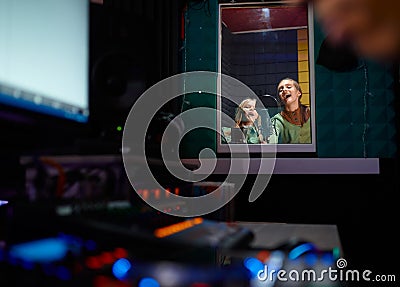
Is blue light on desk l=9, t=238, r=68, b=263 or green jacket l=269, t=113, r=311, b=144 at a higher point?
green jacket l=269, t=113, r=311, b=144

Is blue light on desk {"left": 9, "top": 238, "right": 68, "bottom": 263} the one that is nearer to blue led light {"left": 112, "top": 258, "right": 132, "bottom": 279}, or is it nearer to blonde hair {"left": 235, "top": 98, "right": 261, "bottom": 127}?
blue led light {"left": 112, "top": 258, "right": 132, "bottom": 279}

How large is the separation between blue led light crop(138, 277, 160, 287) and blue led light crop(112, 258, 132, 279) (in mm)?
25

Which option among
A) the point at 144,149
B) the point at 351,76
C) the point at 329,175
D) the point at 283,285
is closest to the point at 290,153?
the point at 329,175

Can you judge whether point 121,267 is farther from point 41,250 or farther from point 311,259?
point 311,259

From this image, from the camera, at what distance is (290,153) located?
10.7 ft

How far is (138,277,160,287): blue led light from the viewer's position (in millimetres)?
422

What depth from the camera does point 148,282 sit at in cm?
43

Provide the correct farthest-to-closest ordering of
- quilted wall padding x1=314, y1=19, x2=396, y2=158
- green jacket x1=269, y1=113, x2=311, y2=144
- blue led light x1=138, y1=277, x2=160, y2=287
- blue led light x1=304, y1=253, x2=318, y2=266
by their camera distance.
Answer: green jacket x1=269, y1=113, x2=311, y2=144
quilted wall padding x1=314, y1=19, x2=396, y2=158
blue led light x1=304, y1=253, x2=318, y2=266
blue led light x1=138, y1=277, x2=160, y2=287

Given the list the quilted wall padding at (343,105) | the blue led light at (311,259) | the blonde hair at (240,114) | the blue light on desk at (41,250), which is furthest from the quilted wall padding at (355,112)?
the blue light on desk at (41,250)

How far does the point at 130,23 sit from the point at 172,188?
417 millimetres

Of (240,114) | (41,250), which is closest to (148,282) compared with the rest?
(41,250)

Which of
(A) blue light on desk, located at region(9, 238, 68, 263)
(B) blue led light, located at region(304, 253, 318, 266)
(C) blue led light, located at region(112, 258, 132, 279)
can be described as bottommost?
(B) blue led light, located at region(304, 253, 318, 266)

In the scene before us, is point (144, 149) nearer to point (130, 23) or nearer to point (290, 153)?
point (130, 23)

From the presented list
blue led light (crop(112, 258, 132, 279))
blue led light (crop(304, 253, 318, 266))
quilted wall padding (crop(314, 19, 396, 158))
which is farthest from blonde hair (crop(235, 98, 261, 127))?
blue led light (crop(112, 258, 132, 279))
